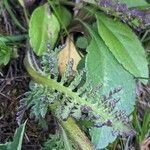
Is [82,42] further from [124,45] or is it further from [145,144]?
[145,144]

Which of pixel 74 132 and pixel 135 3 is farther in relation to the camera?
pixel 135 3

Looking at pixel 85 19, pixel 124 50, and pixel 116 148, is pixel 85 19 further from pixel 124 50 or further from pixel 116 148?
pixel 116 148

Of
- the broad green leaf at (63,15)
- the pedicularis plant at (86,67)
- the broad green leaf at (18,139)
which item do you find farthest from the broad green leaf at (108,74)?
the broad green leaf at (18,139)

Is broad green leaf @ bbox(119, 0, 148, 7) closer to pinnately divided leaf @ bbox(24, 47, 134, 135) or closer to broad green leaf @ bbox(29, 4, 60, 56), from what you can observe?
broad green leaf @ bbox(29, 4, 60, 56)

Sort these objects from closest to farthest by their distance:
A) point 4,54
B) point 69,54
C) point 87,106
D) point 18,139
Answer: point 18,139 < point 87,106 < point 4,54 < point 69,54

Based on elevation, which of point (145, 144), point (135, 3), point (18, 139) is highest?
point (135, 3)

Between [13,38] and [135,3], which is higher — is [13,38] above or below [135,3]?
below

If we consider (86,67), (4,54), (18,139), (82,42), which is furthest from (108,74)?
(18,139)
